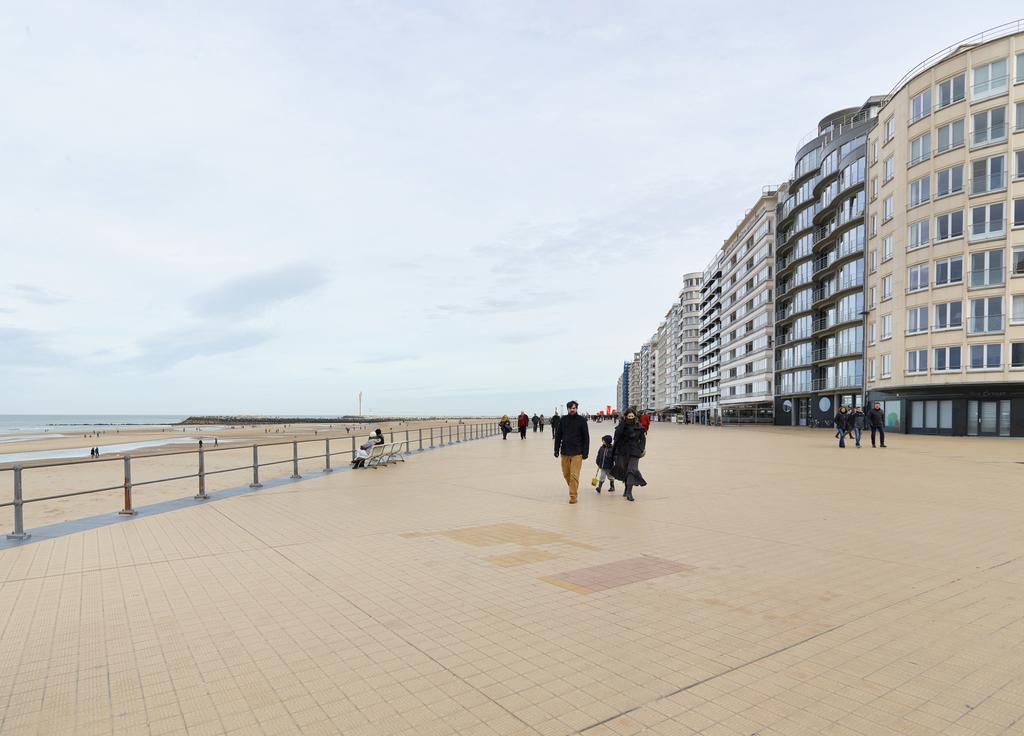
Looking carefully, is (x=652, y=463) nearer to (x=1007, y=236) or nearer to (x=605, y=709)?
(x=605, y=709)

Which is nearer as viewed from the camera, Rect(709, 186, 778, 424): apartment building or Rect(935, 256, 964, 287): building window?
Rect(935, 256, 964, 287): building window

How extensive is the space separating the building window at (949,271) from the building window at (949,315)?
124cm

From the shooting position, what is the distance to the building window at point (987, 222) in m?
34.7

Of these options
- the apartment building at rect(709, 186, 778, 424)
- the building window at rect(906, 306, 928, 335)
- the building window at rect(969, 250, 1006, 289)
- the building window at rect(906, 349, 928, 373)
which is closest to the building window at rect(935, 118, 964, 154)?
the building window at rect(969, 250, 1006, 289)

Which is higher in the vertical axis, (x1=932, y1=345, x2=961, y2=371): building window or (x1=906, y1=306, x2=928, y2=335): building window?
(x1=906, y1=306, x2=928, y2=335): building window

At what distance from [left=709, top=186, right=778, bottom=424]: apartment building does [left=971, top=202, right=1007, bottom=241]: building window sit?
31.9 meters

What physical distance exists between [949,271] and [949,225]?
2.69m

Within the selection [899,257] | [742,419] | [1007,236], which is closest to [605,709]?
[1007,236]

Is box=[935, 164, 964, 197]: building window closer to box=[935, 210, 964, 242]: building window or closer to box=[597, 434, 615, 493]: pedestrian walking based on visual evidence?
box=[935, 210, 964, 242]: building window

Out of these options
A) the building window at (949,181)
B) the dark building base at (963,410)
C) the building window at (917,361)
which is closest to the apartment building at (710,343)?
the dark building base at (963,410)

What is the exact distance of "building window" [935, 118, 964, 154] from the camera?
36250mm

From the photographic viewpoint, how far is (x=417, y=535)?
7645mm

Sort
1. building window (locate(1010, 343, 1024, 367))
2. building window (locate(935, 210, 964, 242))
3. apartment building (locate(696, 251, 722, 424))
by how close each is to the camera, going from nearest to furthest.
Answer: building window (locate(1010, 343, 1024, 367)), building window (locate(935, 210, 964, 242)), apartment building (locate(696, 251, 722, 424))

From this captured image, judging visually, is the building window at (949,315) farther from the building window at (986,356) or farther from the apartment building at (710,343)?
the apartment building at (710,343)
